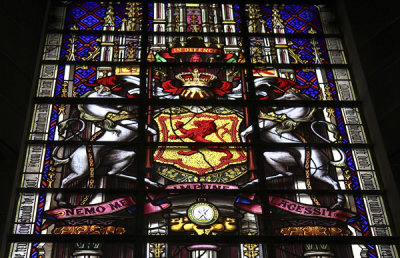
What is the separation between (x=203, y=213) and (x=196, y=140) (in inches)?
46.7

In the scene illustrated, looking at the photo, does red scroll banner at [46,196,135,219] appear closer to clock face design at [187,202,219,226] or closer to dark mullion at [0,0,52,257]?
dark mullion at [0,0,52,257]

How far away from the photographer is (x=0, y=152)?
8.51 m

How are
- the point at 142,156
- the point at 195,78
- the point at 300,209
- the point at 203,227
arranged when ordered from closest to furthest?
the point at 203,227
the point at 300,209
the point at 142,156
the point at 195,78

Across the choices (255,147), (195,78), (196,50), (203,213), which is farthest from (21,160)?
(196,50)

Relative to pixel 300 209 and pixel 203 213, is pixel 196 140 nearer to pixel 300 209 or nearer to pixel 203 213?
pixel 203 213

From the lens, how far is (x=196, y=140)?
9.30m

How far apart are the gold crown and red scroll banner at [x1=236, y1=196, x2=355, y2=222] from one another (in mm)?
2129

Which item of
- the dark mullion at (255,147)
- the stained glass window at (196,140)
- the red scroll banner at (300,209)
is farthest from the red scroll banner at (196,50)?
the red scroll banner at (300,209)

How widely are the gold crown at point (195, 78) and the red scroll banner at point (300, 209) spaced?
2129 millimetres

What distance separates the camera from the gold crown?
394 inches

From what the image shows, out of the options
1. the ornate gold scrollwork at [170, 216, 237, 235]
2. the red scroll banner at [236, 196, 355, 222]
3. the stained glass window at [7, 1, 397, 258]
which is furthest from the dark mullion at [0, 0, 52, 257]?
the red scroll banner at [236, 196, 355, 222]

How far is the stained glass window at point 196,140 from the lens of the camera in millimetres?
8297

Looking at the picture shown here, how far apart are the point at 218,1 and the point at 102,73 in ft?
7.89

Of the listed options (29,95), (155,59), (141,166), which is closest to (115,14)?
(155,59)
